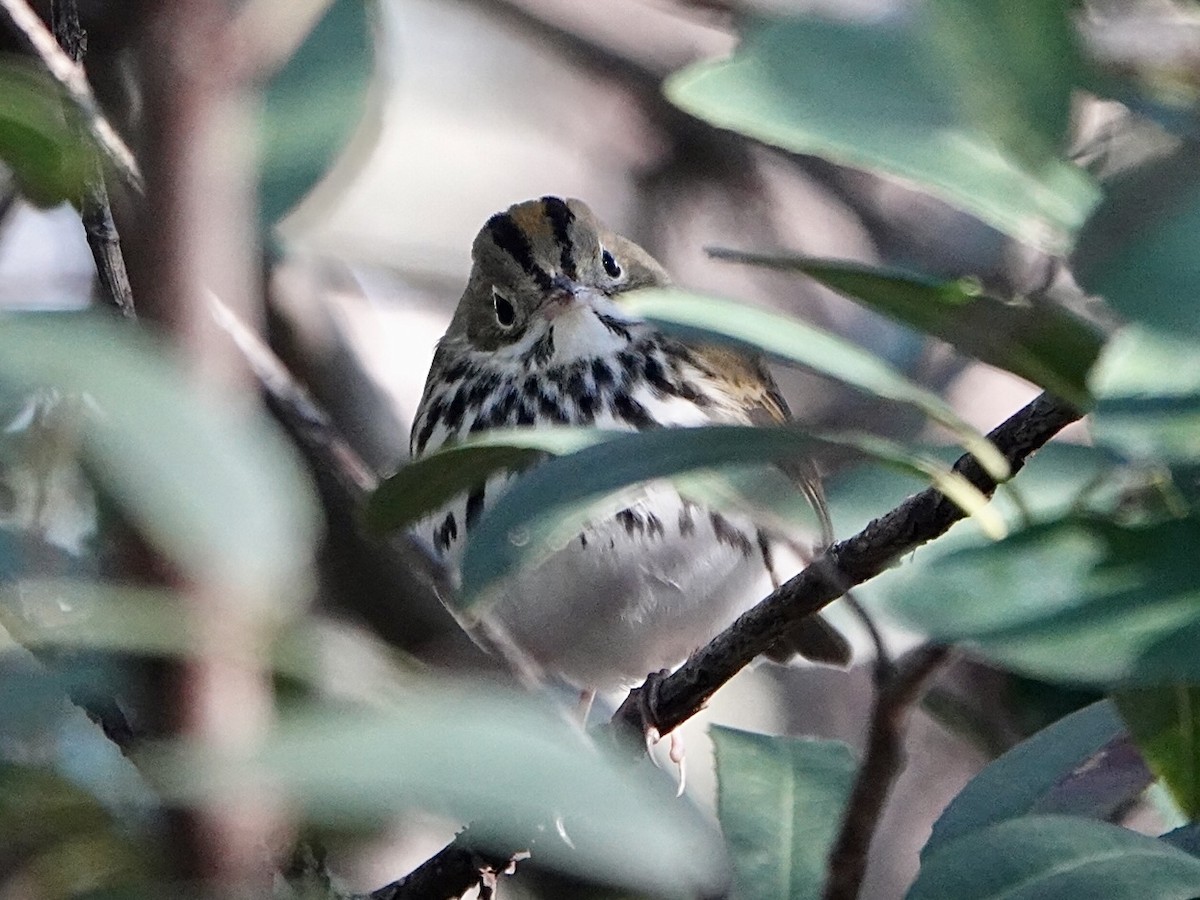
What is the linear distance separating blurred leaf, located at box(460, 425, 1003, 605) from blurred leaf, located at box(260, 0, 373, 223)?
1.42 feet

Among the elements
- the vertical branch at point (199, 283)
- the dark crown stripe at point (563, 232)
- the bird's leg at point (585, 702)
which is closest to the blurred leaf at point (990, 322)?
the vertical branch at point (199, 283)

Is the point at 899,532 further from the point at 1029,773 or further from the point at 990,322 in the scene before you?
the point at 1029,773

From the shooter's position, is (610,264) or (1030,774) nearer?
(1030,774)

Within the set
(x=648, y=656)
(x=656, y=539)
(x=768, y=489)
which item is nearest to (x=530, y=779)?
(x=768, y=489)

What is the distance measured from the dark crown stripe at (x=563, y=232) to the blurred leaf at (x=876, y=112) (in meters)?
1.32

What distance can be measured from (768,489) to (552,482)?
31 cm

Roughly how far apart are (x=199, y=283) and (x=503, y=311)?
6.15 feet

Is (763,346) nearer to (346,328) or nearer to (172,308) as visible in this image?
(172,308)

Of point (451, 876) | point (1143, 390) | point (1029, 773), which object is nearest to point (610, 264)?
point (451, 876)

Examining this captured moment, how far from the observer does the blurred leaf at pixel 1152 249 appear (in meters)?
0.66

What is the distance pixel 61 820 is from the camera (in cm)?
98

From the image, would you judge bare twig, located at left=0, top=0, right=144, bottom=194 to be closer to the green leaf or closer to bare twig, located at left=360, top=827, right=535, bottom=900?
the green leaf

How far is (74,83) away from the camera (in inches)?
44.9

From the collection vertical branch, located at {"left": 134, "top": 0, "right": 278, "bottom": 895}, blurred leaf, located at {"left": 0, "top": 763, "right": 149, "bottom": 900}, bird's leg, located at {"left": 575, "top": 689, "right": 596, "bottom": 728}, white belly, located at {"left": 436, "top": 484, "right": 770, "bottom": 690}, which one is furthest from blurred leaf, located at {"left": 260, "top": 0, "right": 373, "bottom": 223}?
bird's leg, located at {"left": 575, "top": 689, "right": 596, "bottom": 728}
